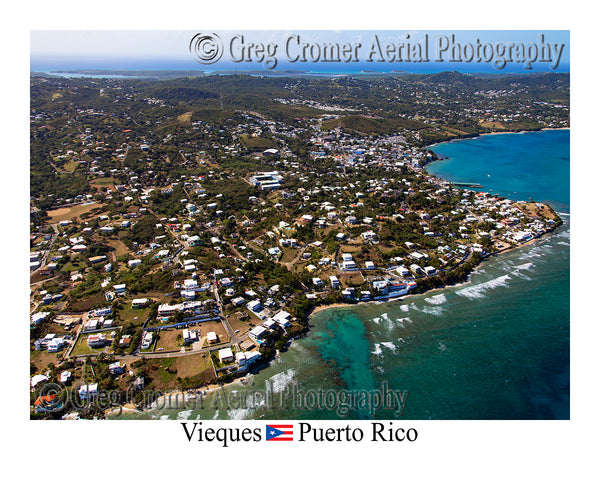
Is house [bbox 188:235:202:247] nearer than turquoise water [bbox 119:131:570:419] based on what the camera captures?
No

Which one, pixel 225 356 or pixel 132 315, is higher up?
pixel 132 315

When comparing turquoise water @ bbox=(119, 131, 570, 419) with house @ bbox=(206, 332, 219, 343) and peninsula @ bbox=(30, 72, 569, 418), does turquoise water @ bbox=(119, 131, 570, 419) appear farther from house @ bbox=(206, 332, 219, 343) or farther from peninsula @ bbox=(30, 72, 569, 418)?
house @ bbox=(206, 332, 219, 343)

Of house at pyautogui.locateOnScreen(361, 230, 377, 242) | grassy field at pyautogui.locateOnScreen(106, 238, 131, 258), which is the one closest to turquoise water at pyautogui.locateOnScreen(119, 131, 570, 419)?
house at pyautogui.locateOnScreen(361, 230, 377, 242)

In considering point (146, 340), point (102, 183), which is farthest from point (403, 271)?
point (102, 183)

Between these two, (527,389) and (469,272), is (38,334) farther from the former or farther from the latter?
(469,272)

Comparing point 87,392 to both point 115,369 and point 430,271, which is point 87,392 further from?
point 430,271

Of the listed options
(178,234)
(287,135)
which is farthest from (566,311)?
(287,135)

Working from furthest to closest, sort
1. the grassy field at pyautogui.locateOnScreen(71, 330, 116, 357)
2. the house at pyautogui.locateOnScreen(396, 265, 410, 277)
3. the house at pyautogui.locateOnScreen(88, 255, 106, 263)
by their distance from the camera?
1. the house at pyautogui.locateOnScreen(88, 255, 106, 263)
2. the house at pyautogui.locateOnScreen(396, 265, 410, 277)
3. the grassy field at pyautogui.locateOnScreen(71, 330, 116, 357)
